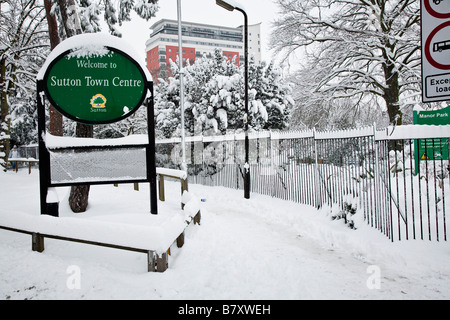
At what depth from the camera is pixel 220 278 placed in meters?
3.87

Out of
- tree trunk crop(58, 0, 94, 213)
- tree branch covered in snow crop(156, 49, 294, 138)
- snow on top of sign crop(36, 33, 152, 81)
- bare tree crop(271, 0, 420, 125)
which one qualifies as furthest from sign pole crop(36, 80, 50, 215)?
bare tree crop(271, 0, 420, 125)

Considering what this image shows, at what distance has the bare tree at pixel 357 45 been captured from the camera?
1359cm

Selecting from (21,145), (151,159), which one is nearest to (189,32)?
(21,145)

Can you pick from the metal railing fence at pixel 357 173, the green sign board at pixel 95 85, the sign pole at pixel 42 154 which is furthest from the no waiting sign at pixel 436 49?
the sign pole at pixel 42 154

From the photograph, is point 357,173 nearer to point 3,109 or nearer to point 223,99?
point 223,99

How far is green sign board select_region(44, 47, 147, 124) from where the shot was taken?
4680mm

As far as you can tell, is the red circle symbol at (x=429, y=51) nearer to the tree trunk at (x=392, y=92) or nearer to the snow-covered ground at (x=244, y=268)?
the snow-covered ground at (x=244, y=268)

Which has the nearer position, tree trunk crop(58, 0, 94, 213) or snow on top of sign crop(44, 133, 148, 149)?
snow on top of sign crop(44, 133, 148, 149)

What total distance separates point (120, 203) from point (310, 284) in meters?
4.66

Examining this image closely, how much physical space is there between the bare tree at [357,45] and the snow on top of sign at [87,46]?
1191 cm

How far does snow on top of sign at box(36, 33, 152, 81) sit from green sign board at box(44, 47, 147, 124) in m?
0.03

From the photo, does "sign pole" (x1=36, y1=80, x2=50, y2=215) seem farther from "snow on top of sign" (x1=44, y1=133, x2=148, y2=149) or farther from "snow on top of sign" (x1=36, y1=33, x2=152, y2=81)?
"snow on top of sign" (x1=36, y1=33, x2=152, y2=81)

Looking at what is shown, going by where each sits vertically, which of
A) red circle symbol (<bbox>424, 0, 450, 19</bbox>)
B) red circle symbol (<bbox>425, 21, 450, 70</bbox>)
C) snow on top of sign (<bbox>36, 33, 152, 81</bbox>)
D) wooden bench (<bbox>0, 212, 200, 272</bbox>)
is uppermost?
snow on top of sign (<bbox>36, 33, 152, 81</bbox>)
